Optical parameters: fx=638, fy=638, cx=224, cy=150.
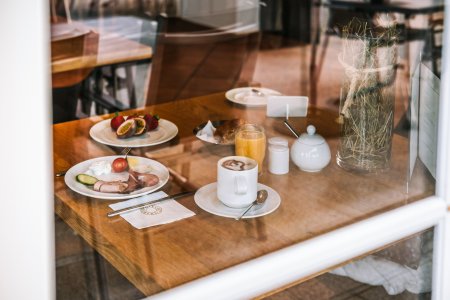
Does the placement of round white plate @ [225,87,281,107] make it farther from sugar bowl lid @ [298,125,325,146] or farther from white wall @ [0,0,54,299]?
white wall @ [0,0,54,299]

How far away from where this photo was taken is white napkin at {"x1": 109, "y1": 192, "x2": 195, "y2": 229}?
725 millimetres

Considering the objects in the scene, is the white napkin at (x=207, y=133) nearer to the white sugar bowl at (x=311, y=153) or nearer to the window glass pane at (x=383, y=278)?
the white sugar bowl at (x=311, y=153)

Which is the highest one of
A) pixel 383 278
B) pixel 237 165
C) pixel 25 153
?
pixel 25 153

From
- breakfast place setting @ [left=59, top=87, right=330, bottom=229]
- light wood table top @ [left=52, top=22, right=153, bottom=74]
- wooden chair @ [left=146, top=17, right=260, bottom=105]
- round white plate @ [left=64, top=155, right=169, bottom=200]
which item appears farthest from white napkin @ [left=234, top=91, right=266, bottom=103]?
light wood table top @ [left=52, top=22, right=153, bottom=74]

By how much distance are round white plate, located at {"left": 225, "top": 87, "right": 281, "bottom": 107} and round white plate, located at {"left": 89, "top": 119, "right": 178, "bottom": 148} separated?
168 mm

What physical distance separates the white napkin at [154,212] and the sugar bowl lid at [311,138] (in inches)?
9.7

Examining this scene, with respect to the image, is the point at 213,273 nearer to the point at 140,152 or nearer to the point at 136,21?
the point at 140,152

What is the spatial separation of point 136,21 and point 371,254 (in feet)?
6.67

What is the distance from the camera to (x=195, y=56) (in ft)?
6.77

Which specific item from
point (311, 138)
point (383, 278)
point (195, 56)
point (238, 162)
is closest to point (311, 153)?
point (311, 138)

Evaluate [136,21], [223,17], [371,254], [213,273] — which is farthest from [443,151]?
[136,21]

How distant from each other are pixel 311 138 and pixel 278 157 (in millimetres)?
59

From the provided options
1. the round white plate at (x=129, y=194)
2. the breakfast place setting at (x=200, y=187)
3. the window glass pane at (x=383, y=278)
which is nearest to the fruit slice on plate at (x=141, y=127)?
the breakfast place setting at (x=200, y=187)

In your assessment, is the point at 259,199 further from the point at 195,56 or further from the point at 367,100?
the point at 195,56
